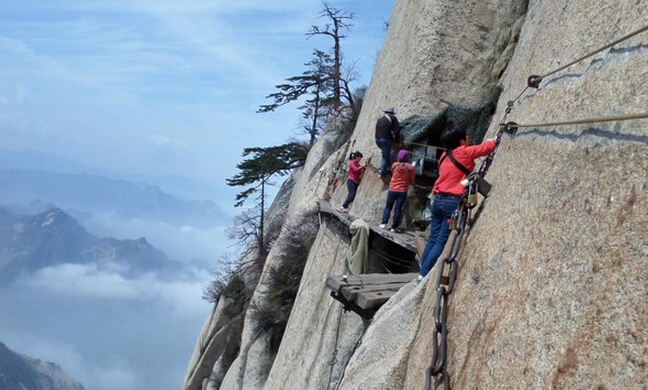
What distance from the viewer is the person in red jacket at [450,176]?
18.3 ft

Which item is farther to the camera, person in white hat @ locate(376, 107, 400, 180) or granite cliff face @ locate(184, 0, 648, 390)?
person in white hat @ locate(376, 107, 400, 180)

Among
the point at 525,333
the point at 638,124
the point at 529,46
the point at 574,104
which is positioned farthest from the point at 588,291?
the point at 529,46

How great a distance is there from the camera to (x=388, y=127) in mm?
11266

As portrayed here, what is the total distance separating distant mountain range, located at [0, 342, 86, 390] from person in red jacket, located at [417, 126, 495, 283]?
584 feet

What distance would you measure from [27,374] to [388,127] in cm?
19415

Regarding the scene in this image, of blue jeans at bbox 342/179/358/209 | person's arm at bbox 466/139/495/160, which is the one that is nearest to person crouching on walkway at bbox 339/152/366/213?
blue jeans at bbox 342/179/358/209

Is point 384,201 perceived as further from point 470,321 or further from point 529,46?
point 470,321

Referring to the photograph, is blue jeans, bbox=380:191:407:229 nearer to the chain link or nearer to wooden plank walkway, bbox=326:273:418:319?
wooden plank walkway, bbox=326:273:418:319

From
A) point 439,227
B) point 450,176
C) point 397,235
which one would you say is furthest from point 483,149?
point 397,235

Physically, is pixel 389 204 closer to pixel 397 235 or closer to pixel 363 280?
pixel 397 235

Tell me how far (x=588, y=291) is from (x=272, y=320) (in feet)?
51.0

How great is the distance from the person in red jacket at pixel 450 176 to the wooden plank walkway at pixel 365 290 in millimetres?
1295

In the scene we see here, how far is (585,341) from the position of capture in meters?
2.57

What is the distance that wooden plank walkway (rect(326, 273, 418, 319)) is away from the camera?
24.4 ft
